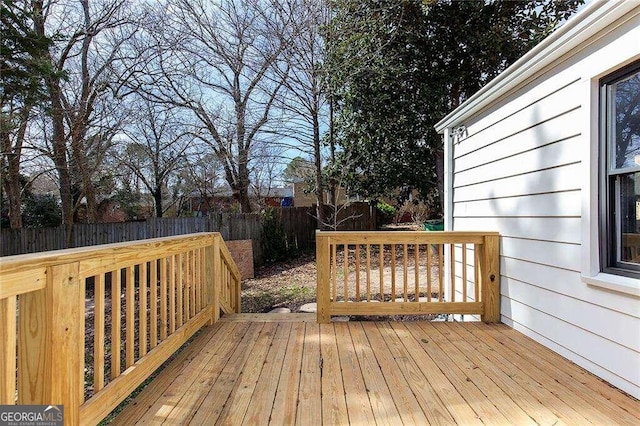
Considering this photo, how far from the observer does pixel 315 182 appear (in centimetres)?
898

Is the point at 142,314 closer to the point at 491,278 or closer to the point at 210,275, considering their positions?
the point at 210,275

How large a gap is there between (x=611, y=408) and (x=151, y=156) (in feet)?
34.1

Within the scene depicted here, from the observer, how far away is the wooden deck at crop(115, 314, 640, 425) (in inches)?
68.4

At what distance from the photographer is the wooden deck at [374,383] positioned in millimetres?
1736

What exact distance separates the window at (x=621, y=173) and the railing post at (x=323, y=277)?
200cm

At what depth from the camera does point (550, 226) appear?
2615mm

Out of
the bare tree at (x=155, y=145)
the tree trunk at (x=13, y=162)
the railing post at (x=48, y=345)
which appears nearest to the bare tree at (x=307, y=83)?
the bare tree at (x=155, y=145)

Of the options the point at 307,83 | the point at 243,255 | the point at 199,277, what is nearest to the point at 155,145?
the point at 243,255

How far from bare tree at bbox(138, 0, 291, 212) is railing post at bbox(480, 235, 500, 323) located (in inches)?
263

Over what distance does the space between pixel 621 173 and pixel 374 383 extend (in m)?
1.93

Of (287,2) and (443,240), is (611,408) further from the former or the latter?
(287,2)

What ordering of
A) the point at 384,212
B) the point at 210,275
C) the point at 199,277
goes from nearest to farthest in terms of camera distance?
1. the point at 199,277
2. the point at 210,275
3. the point at 384,212

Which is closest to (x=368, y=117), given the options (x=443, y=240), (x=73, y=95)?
(x=443, y=240)

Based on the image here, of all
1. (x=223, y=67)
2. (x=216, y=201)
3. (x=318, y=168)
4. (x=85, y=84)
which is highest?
(x=223, y=67)
